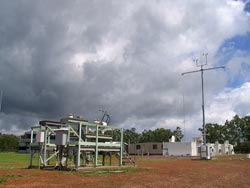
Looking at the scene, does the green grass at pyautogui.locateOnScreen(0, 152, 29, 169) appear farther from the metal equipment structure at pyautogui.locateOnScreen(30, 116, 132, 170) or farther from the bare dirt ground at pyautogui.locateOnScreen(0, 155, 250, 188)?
the bare dirt ground at pyautogui.locateOnScreen(0, 155, 250, 188)

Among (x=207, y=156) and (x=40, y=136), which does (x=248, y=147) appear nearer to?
(x=207, y=156)

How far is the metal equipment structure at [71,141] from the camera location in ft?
65.9

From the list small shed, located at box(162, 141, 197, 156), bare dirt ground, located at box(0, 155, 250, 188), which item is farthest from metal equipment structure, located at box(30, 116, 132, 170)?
small shed, located at box(162, 141, 197, 156)

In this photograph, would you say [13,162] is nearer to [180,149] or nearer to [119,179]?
[119,179]

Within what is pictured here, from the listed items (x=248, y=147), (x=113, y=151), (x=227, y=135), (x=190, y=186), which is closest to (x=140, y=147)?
(x=248, y=147)

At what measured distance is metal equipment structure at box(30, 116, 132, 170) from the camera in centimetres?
2009

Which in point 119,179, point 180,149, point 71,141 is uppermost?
point 71,141

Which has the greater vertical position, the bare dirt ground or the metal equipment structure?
the metal equipment structure

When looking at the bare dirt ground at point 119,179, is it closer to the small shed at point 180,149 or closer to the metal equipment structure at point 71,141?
the metal equipment structure at point 71,141

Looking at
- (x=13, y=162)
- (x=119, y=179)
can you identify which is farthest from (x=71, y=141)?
(x=13, y=162)

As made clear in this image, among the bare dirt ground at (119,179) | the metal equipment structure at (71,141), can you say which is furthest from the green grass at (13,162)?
the bare dirt ground at (119,179)

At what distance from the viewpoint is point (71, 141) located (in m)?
20.3

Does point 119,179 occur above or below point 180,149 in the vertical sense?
above

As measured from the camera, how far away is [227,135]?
13100cm
